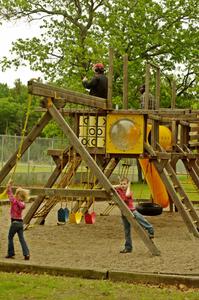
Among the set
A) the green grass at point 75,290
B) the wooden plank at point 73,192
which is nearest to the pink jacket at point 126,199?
the wooden plank at point 73,192

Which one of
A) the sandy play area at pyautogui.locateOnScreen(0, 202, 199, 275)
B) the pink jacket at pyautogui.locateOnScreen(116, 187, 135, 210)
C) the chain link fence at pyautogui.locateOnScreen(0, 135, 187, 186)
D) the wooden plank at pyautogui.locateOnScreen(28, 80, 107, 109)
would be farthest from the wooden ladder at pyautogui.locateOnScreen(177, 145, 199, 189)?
the chain link fence at pyautogui.locateOnScreen(0, 135, 187, 186)

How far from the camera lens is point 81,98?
42.7 feet

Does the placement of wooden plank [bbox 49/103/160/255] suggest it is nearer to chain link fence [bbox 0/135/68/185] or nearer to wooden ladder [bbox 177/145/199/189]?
wooden ladder [bbox 177/145/199/189]

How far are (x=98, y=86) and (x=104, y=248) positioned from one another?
3.98 metres

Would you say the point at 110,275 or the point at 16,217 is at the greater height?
the point at 16,217

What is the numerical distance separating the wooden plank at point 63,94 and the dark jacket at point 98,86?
54cm

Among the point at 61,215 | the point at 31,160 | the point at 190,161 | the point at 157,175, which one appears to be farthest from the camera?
the point at 31,160

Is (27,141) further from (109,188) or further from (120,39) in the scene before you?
(120,39)

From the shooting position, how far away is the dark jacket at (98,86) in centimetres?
1452

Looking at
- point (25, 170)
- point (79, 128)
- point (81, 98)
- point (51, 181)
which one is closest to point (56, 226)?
point (51, 181)

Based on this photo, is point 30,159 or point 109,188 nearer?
point 109,188

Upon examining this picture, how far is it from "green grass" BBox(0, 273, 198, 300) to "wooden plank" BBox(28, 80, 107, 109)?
11.7ft

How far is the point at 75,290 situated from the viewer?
28.0 feet

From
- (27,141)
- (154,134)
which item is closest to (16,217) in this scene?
(27,141)
